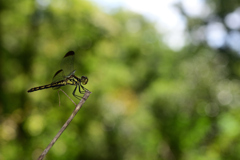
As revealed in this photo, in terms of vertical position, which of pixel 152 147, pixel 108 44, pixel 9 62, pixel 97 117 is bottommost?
pixel 97 117

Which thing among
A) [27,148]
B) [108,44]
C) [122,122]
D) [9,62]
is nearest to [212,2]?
[108,44]

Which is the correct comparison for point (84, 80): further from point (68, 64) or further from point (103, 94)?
point (103, 94)

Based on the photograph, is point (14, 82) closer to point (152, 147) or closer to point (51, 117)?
point (51, 117)

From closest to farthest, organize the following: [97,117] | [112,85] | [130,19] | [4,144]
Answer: [4,144] → [97,117] → [112,85] → [130,19]

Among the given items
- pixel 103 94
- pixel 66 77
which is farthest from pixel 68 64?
pixel 103 94

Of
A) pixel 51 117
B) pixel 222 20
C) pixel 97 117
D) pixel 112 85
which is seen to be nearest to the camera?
pixel 51 117

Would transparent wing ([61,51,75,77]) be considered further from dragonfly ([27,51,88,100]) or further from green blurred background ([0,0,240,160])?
A: green blurred background ([0,0,240,160])

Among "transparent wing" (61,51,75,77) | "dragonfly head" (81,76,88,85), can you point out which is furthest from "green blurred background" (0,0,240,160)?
"dragonfly head" (81,76,88,85)
